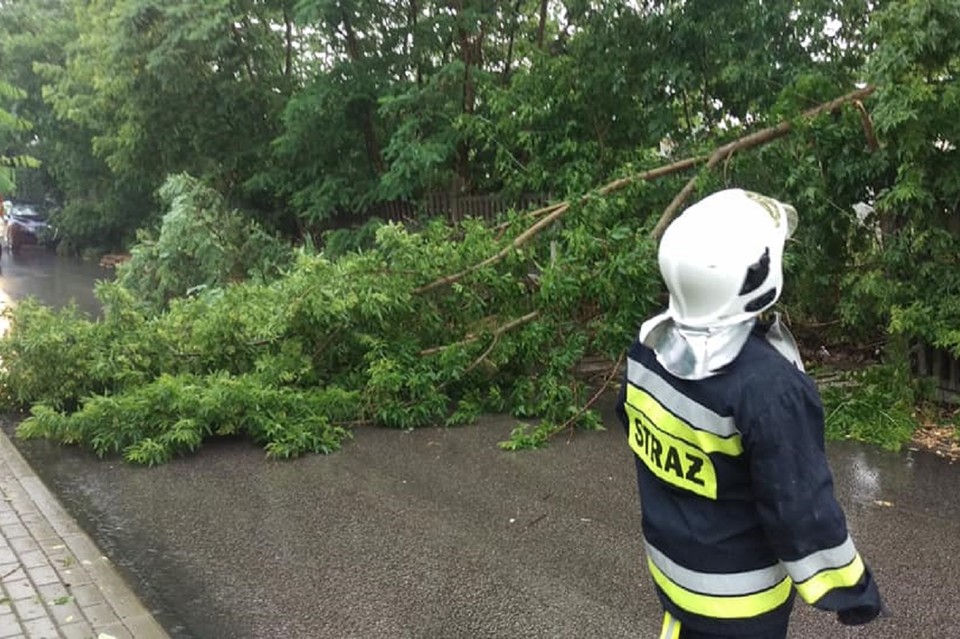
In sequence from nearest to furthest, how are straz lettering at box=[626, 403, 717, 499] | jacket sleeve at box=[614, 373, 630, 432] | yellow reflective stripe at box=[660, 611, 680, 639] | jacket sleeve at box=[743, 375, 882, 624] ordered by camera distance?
jacket sleeve at box=[743, 375, 882, 624] < straz lettering at box=[626, 403, 717, 499] < yellow reflective stripe at box=[660, 611, 680, 639] < jacket sleeve at box=[614, 373, 630, 432]

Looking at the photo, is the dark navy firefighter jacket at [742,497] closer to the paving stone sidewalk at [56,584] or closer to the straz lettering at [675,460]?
the straz lettering at [675,460]

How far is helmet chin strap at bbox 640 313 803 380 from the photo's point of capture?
1.87 m

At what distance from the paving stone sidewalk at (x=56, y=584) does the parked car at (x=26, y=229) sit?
28374 millimetres

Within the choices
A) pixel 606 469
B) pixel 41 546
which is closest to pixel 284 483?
pixel 41 546

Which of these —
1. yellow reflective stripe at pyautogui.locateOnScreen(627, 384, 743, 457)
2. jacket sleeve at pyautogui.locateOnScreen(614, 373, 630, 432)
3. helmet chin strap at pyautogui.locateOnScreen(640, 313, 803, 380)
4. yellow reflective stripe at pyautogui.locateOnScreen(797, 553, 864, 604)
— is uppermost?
helmet chin strap at pyautogui.locateOnScreen(640, 313, 803, 380)

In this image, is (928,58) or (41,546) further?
(928,58)

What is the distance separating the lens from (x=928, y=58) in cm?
589

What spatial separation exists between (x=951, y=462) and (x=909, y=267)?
153 cm

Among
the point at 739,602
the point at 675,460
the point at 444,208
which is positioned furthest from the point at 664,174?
the point at 739,602

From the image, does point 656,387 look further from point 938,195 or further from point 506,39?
point 506,39

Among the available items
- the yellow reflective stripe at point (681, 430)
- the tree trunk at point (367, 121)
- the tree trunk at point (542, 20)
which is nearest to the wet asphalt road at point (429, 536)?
→ the yellow reflective stripe at point (681, 430)

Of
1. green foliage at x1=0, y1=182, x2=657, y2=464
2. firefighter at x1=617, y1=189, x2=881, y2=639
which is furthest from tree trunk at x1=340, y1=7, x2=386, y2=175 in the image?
firefighter at x1=617, y1=189, x2=881, y2=639

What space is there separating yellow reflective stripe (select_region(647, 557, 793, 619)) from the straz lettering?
25 cm

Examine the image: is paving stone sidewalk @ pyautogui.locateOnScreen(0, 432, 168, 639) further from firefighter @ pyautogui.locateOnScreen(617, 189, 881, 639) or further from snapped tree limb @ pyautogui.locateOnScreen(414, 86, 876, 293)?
snapped tree limb @ pyautogui.locateOnScreen(414, 86, 876, 293)
